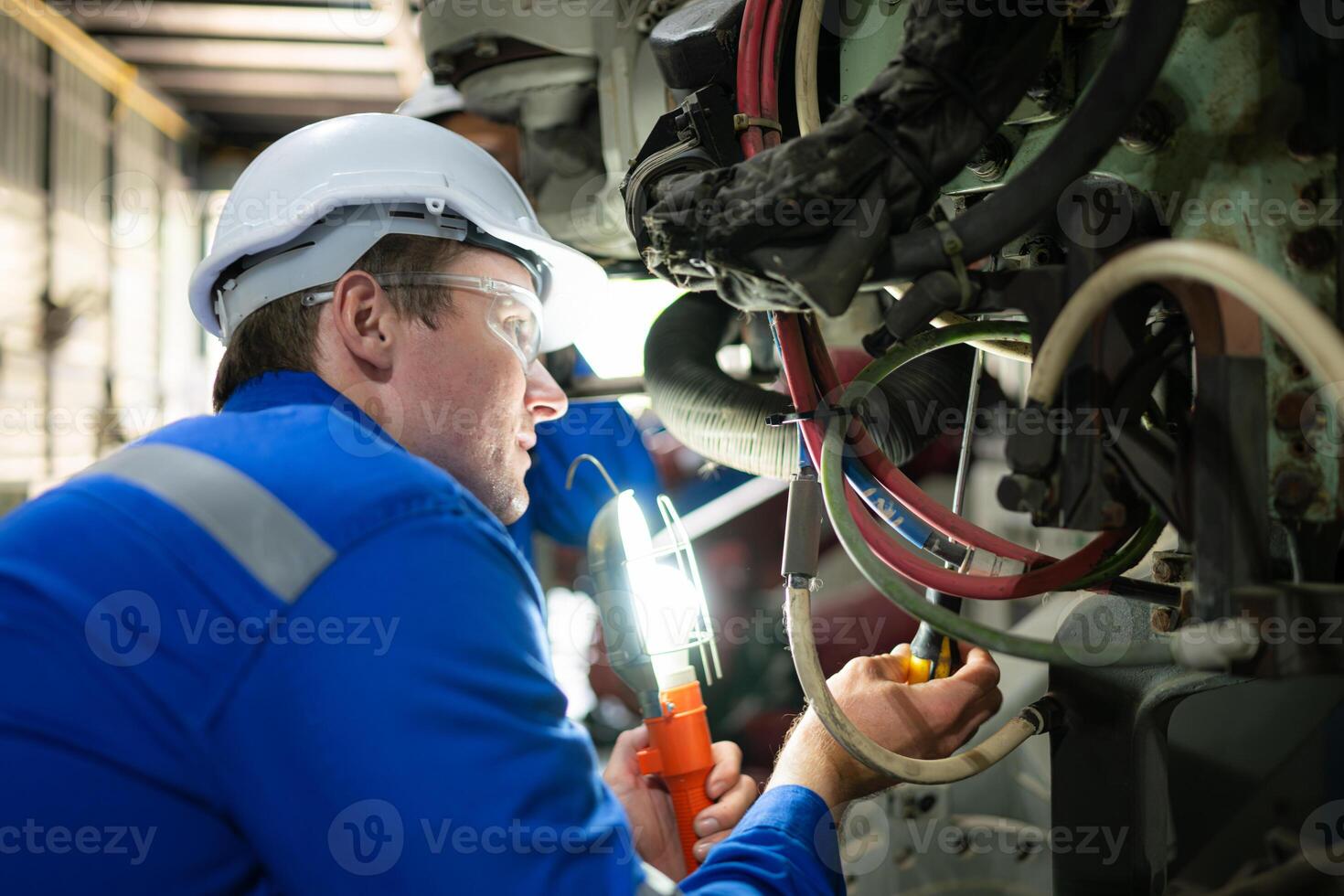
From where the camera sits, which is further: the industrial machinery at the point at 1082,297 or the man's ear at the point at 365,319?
the man's ear at the point at 365,319

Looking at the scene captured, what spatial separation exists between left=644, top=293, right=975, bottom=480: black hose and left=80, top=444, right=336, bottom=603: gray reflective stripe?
0.58m

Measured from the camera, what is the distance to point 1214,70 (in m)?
0.89

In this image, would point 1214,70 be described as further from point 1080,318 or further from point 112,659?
point 112,659

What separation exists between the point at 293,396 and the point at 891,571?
664mm

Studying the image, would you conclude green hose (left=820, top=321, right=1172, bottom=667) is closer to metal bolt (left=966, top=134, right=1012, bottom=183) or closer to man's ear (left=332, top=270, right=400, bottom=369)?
metal bolt (left=966, top=134, right=1012, bottom=183)

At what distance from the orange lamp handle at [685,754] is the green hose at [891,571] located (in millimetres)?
447

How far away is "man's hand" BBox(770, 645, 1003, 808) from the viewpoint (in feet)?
3.60

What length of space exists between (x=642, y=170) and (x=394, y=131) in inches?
15.7

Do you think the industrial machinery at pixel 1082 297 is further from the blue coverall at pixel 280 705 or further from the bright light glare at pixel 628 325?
the bright light glare at pixel 628 325

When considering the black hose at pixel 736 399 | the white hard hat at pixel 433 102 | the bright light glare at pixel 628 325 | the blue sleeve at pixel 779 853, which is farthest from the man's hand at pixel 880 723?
the white hard hat at pixel 433 102

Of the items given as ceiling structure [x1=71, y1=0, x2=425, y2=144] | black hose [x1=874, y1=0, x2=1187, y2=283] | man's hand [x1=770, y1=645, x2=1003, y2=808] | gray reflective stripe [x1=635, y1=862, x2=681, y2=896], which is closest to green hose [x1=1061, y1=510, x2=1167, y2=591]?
man's hand [x1=770, y1=645, x2=1003, y2=808]

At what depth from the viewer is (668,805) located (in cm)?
138

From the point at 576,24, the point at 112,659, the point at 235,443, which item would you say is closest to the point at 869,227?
the point at 235,443

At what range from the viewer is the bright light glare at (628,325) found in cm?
202
